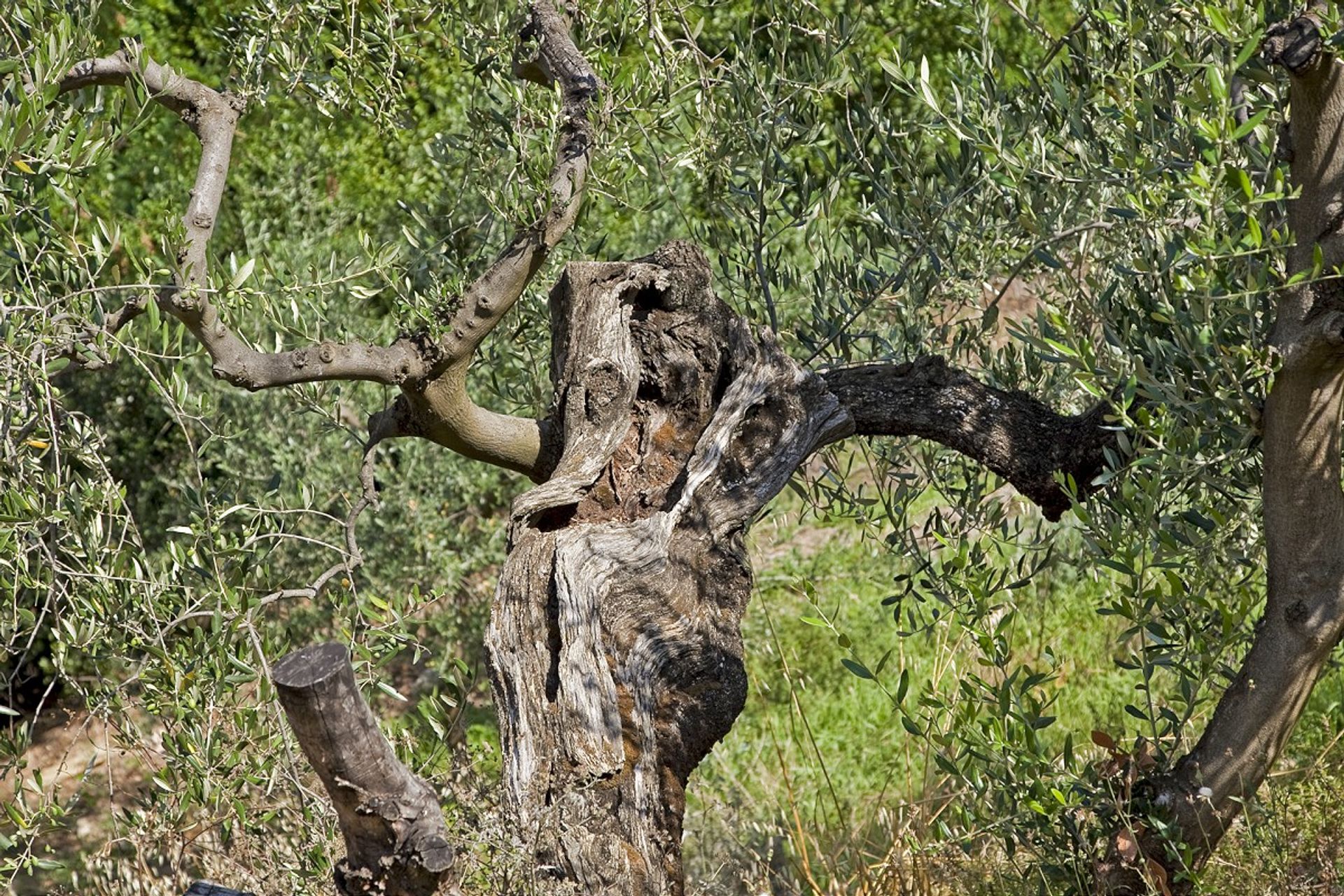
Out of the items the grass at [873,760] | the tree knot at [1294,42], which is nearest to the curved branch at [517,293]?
the grass at [873,760]

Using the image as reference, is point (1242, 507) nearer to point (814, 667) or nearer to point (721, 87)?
point (721, 87)

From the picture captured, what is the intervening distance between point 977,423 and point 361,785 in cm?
214

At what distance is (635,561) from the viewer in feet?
9.90

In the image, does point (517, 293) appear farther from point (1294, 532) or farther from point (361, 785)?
point (1294, 532)

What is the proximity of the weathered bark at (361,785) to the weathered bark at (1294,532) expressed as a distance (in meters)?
1.89

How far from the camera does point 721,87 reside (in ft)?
13.7

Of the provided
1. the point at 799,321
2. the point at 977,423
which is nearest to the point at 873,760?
the point at 799,321

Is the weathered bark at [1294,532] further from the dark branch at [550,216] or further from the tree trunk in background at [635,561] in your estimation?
the dark branch at [550,216]

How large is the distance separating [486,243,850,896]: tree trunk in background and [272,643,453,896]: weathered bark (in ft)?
1.41

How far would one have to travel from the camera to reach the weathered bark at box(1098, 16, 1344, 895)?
9.50 feet

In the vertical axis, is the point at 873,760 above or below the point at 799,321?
below

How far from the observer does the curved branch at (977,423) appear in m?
3.58

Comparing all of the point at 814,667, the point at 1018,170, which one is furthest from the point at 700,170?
the point at 814,667

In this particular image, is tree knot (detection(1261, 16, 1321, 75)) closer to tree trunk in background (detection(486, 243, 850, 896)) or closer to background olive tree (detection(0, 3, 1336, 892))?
background olive tree (detection(0, 3, 1336, 892))
